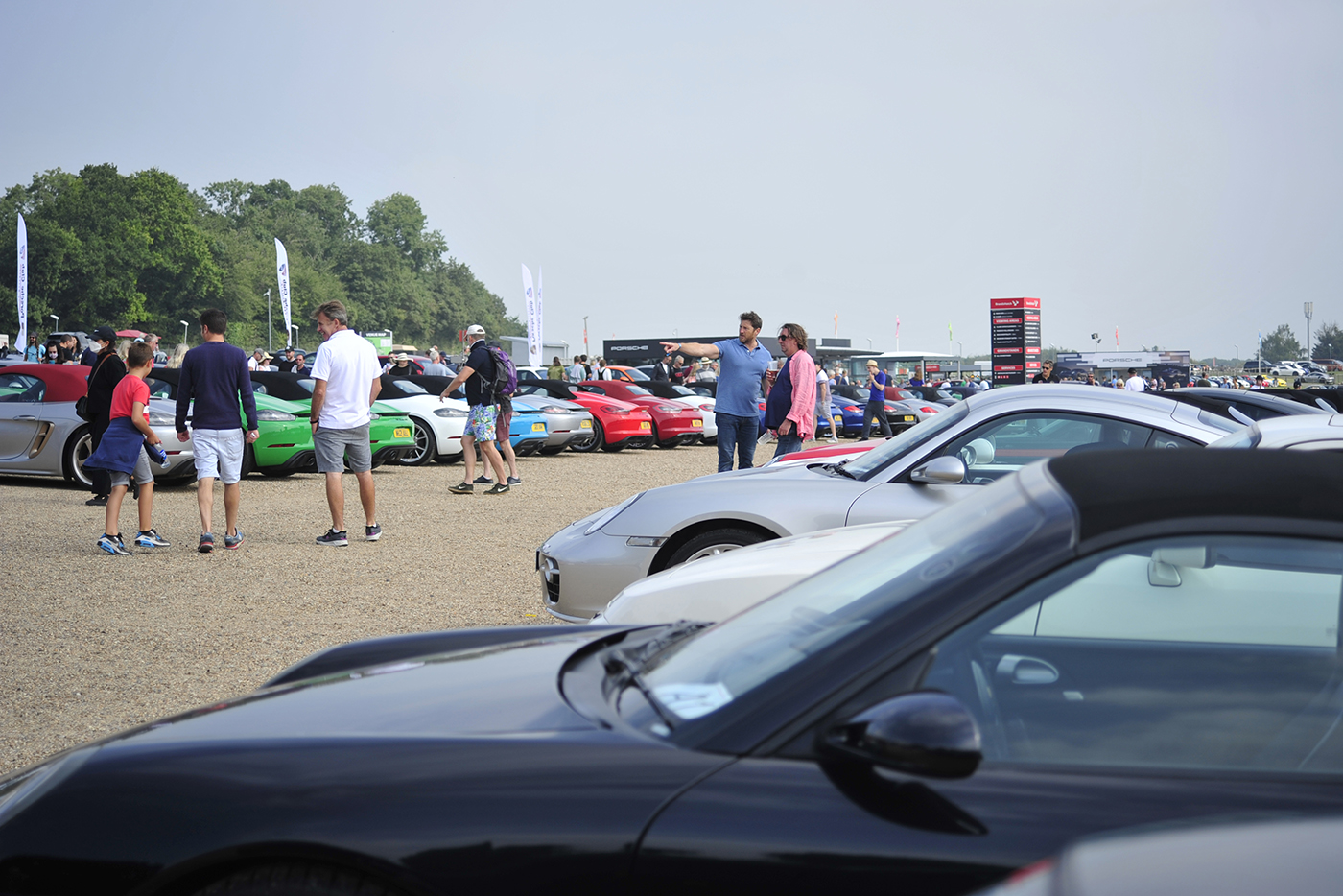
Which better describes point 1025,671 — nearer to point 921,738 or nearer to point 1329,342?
point 921,738

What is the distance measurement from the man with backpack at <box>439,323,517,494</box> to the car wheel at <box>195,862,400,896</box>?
9.81 m

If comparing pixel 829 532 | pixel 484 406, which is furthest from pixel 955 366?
pixel 829 532

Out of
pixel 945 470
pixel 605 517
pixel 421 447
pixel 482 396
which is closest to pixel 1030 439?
pixel 945 470

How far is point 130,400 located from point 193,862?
6882 millimetres

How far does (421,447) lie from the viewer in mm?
15266

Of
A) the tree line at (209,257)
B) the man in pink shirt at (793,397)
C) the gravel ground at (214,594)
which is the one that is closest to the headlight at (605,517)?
the gravel ground at (214,594)

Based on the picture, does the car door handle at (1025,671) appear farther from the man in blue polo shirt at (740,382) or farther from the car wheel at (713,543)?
the man in blue polo shirt at (740,382)

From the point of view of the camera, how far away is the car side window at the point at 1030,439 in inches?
208

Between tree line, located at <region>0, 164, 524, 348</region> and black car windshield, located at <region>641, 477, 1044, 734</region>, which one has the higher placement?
tree line, located at <region>0, 164, 524, 348</region>

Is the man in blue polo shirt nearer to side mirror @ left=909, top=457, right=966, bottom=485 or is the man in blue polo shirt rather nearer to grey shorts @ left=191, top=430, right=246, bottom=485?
grey shorts @ left=191, top=430, right=246, bottom=485

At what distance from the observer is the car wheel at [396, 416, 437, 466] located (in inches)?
593

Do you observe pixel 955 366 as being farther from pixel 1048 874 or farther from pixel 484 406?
pixel 1048 874

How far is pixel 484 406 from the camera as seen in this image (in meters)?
11.6

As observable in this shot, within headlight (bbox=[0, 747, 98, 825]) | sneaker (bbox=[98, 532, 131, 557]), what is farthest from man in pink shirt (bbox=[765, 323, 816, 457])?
headlight (bbox=[0, 747, 98, 825])
